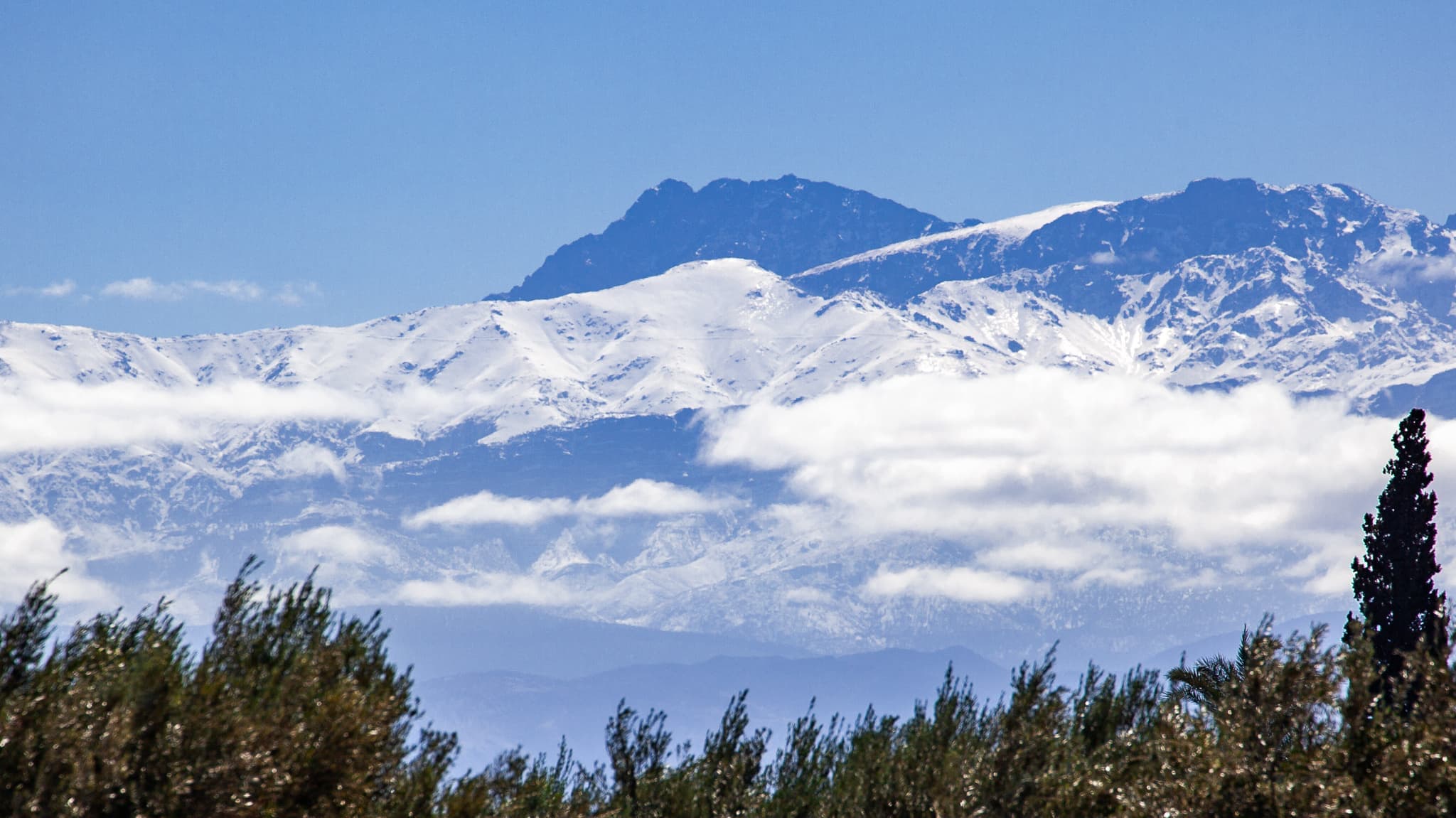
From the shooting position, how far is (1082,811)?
24.6m

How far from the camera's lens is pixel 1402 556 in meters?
42.7

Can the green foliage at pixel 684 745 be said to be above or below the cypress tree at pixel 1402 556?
below

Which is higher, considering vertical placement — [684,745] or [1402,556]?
[1402,556]

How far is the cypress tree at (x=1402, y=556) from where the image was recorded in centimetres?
4197

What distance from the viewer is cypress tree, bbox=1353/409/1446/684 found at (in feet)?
138

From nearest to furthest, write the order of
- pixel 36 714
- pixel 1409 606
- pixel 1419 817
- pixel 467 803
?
pixel 36 714
pixel 1419 817
pixel 467 803
pixel 1409 606

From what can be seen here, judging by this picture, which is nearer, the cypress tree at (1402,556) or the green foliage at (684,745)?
the green foliage at (684,745)

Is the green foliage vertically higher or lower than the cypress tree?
lower

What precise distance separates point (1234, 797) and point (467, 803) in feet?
39.0

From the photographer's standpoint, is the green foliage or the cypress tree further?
the cypress tree

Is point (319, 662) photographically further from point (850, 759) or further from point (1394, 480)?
point (1394, 480)

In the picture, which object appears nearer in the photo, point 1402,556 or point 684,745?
point 684,745

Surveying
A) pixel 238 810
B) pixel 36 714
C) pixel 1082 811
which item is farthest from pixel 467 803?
pixel 1082 811

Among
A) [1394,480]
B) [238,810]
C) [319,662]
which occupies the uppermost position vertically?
[1394,480]
